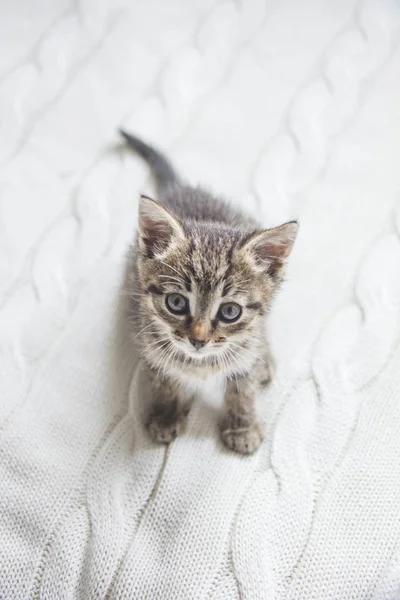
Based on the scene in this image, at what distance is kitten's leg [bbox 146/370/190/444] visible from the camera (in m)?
1.02

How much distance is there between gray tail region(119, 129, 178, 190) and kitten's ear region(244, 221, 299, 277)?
0.44m

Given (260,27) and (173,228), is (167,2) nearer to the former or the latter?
(260,27)

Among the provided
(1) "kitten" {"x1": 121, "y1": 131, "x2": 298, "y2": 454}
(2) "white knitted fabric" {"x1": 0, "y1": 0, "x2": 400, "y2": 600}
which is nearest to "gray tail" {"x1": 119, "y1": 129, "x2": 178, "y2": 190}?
(2) "white knitted fabric" {"x1": 0, "y1": 0, "x2": 400, "y2": 600}

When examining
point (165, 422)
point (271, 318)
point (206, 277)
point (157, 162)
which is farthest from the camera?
point (157, 162)

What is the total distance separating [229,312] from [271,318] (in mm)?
250

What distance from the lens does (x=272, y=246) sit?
0.95 meters

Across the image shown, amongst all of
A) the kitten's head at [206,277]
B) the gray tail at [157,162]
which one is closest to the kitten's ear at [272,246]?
the kitten's head at [206,277]

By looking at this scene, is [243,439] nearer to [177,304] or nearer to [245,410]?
[245,410]

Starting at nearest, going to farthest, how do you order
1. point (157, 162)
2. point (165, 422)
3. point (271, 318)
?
point (165, 422)
point (271, 318)
point (157, 162)

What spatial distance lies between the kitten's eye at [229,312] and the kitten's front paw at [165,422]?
225mm

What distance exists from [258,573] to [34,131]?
3.71 feet

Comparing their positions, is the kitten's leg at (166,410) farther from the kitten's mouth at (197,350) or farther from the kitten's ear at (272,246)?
the kitten's ear at (272,246)

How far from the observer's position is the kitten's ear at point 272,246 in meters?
0.91

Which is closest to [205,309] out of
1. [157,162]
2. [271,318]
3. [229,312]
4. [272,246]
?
[229,312]
